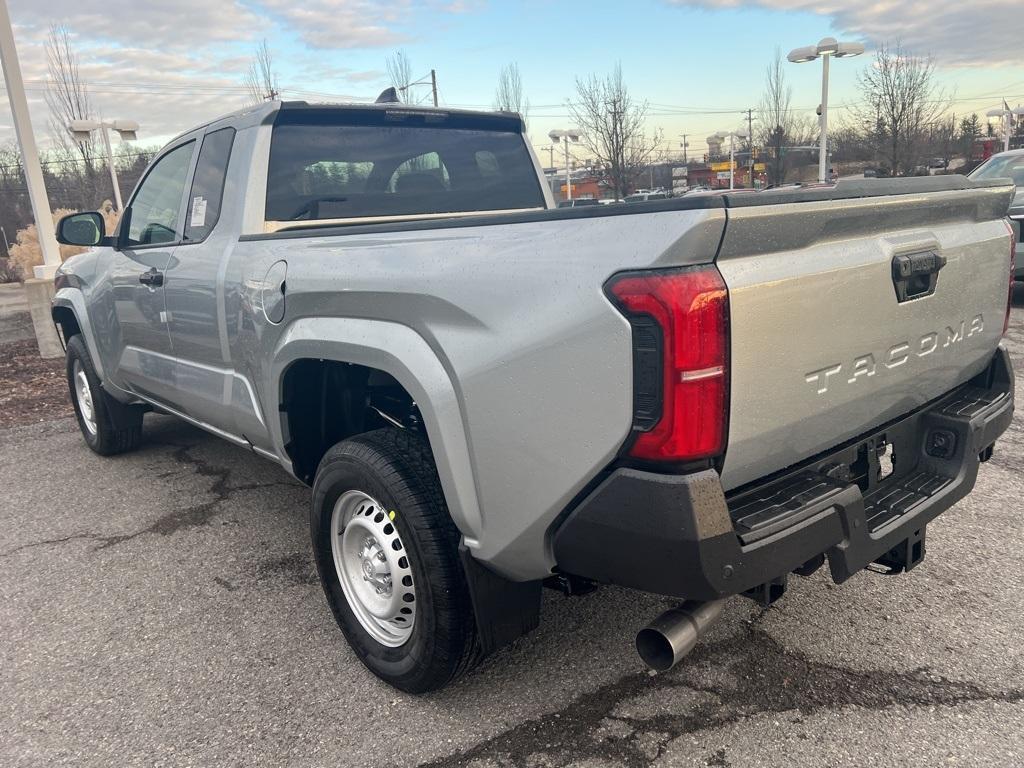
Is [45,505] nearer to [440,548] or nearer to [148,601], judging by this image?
Answer: [148,601]

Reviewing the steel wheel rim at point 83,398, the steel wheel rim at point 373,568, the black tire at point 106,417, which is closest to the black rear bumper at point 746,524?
the steel wheel rim at point 373,568

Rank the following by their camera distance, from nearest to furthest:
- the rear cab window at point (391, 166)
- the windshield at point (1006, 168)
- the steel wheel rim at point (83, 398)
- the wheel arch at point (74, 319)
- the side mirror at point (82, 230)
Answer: the rear cab window at point (391, 166) < the side mirror at point (82, 230) < the wheel arch at point (74, 319) < the steel wheel rim at point (83, 398) < the windshield at point (1006, 168)

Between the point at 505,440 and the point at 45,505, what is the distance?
3.88 meters

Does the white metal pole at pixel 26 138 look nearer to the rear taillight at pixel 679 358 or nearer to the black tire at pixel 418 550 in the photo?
the black tire at pixel 418 550

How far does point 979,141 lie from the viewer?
145 feet

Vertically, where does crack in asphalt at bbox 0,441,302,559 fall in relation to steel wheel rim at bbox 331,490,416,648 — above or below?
below

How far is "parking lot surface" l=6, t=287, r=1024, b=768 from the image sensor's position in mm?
2375

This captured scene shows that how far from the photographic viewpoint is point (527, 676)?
2.73 m

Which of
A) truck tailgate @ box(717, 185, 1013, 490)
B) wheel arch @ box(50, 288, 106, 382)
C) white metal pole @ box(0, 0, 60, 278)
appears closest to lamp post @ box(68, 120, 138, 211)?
white metal pole @ box(0, 0, 60, 278)

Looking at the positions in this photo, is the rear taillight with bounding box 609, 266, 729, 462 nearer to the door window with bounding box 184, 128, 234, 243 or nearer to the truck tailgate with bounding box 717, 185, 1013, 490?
the truck tailgate with bounding box 717, 185, 1013, 490

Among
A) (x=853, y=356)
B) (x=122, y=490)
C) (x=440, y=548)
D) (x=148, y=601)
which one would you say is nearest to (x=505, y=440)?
(x=440, y=548)

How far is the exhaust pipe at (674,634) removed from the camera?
6.73 feet

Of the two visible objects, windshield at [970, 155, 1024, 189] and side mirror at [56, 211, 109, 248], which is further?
windshield at [970, 155, 1024, 189]

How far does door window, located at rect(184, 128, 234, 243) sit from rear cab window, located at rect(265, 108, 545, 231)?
301mm
